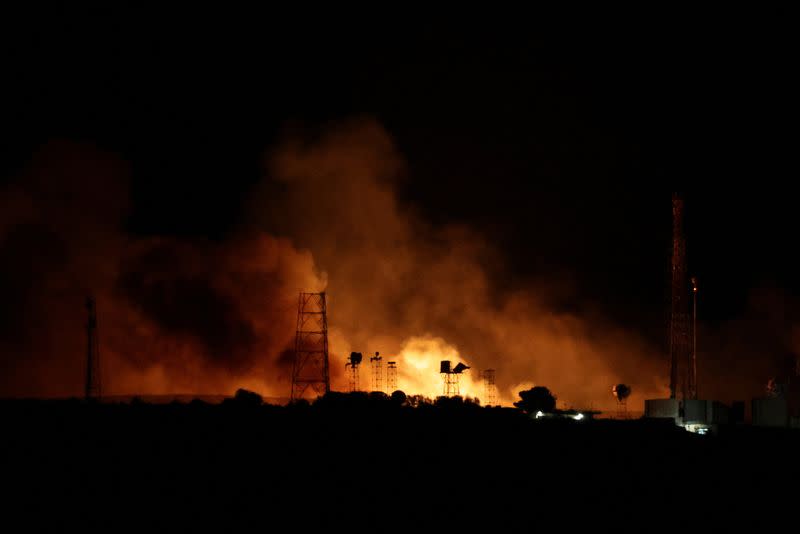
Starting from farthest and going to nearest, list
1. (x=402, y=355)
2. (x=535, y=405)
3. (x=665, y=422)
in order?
(x=402, y=355) → (x=535, y=405) → (x=665, y=422)

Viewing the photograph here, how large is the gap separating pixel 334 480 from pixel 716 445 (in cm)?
2379

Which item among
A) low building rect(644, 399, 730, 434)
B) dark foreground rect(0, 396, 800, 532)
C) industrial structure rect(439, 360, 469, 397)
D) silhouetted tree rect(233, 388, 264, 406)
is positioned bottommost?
dark foreground rect(0, 396, 800, 532)

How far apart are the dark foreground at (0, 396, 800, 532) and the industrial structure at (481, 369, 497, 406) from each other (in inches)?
985

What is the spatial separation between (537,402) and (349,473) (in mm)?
26717

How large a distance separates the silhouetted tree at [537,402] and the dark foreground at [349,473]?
1128 centimetres

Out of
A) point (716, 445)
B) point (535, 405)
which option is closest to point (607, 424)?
point (716, 445)

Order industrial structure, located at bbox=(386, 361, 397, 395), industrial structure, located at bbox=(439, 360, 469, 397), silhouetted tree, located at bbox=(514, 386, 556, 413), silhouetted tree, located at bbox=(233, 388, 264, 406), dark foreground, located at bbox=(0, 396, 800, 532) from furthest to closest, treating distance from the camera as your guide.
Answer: industrial structure, located at bbox=(386, 361, 397, 395)
industrial structure, located at bbox=(439, 360, 469, 397)
silhouetted tree, located at bbox=(514, 386, 556, 413)
silhouetted tree, located at bbox=(233, 388, 264, 406)
dark foreground, located at bbox=(0, 396, 800, 532)

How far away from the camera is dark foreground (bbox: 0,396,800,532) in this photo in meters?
34.1

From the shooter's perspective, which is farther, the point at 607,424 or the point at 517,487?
the point at 607,424

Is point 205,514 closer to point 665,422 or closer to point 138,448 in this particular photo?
point 138,448

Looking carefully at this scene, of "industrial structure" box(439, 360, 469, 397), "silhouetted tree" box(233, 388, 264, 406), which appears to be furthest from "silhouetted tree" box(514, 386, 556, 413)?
"silhouetted tree" box(233, 388, 264, 406)

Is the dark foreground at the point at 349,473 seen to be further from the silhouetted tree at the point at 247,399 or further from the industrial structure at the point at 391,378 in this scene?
the industrial structure at the point at 391,378

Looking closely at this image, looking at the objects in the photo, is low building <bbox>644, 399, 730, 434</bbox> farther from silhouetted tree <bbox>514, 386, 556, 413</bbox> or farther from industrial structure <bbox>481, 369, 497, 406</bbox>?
industrial structure <bbox>481, 369, 497, 406</bbox>

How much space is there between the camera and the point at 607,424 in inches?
2137
